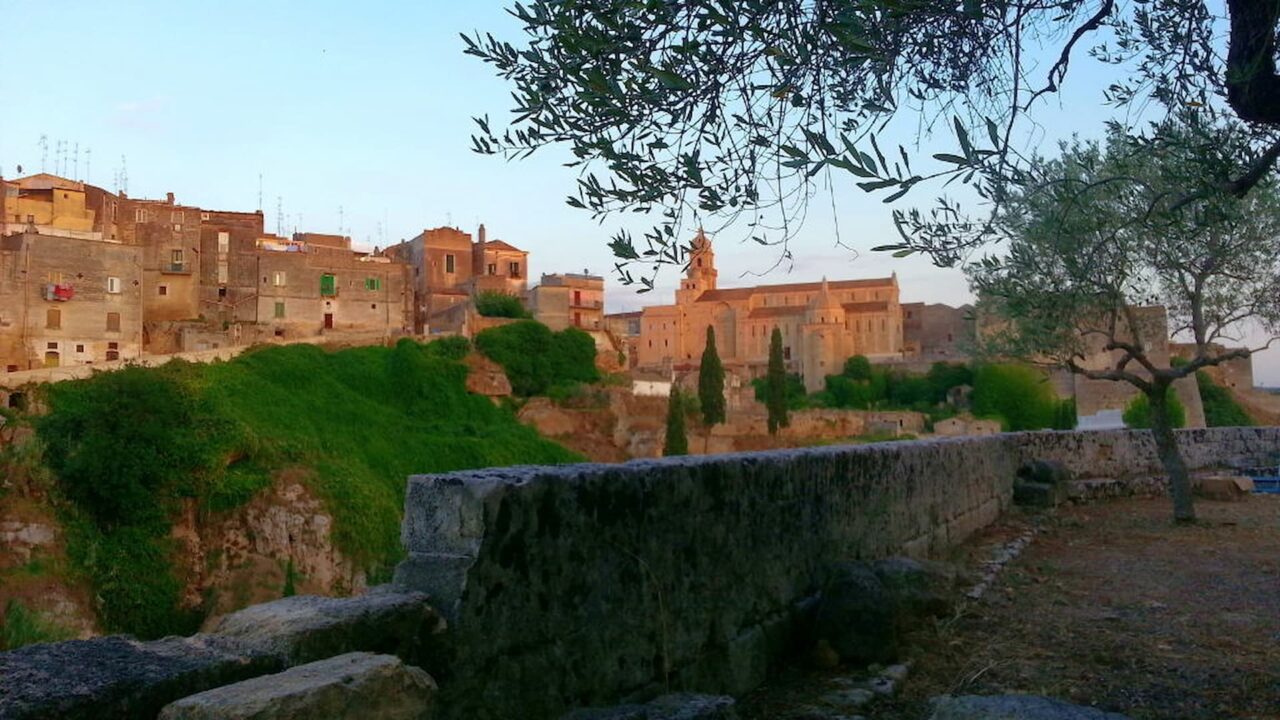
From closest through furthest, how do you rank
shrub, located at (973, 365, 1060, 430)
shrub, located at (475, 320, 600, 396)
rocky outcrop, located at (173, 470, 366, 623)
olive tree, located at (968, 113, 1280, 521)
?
olive tree, located at (968, 113, 1280, 521) < rocky outcrop, located at (173, 470, 366, 623) < shrub, located at (475, 320, 600, 396) < shrub, located at (973, 365, 1060, 430)

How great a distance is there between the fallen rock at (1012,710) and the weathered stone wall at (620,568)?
1297 mm

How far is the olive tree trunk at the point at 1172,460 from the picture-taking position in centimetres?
1206

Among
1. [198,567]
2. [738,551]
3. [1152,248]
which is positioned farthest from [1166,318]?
[198,567]

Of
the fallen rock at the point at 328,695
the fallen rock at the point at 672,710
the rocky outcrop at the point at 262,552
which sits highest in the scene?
the fallen rock at the point at 328,695

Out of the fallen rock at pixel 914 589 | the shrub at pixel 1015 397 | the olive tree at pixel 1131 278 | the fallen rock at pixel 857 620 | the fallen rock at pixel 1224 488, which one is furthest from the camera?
the shrub at pixel 1015 397

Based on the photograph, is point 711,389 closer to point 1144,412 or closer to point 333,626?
point 1144,412

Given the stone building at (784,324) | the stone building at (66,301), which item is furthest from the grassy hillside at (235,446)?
the stone building at (784,324)

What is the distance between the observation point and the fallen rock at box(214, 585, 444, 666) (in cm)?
296

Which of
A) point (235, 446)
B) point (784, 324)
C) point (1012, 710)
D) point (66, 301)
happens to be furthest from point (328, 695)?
point (784, 324)

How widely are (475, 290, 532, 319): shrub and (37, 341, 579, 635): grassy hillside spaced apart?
9408mm

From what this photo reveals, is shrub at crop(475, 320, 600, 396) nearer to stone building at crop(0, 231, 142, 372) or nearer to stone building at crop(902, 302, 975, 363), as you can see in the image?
stone building at crop(0, 231, 142, 372)

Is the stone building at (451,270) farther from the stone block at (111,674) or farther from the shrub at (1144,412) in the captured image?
the stone block at (111,674)

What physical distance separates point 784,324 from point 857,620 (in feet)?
289

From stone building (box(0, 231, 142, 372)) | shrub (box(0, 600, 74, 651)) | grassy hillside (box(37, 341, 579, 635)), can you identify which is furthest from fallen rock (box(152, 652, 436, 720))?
stone building (box(0, 231, 142, 372))
